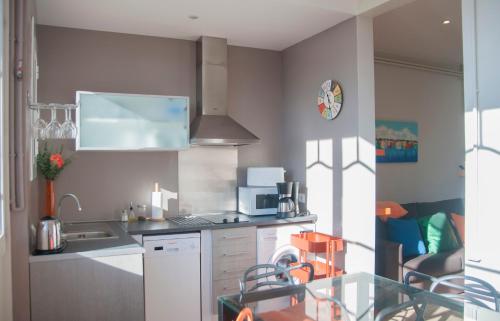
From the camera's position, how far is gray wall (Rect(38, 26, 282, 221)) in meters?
3.73

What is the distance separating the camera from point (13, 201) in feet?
7.54

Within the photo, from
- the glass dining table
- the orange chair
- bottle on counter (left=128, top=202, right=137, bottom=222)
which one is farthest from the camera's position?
bottle on counter (left=128, top=202, right=137, bottom=222)

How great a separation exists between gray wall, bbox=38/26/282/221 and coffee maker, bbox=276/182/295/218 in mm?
633

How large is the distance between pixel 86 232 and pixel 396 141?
3905mm

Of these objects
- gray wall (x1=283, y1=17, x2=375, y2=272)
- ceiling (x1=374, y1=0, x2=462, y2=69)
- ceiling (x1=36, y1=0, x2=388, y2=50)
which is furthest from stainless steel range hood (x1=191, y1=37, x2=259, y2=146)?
ceiling (x1=374, y1=0, x2=462, y2=69)

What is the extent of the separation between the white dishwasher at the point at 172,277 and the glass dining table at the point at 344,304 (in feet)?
4.82

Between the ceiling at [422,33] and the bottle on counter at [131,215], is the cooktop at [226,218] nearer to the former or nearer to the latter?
the bottle on counter at [131,215]

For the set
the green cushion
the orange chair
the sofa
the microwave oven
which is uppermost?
the microwave oven

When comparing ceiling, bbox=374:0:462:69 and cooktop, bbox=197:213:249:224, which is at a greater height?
ceiling, bbox=374:0:462:69

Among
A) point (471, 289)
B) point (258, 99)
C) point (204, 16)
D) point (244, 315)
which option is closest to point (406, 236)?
point (471, 289)

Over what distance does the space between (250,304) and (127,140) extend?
2138 mm

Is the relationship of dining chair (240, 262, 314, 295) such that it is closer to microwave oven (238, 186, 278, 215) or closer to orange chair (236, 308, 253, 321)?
orange chair (236, 308, 253, 321)

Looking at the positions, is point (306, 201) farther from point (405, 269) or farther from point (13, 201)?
point (13, 201)

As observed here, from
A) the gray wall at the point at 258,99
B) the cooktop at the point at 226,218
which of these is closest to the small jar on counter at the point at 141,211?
the cooktop at the point at 226,218
